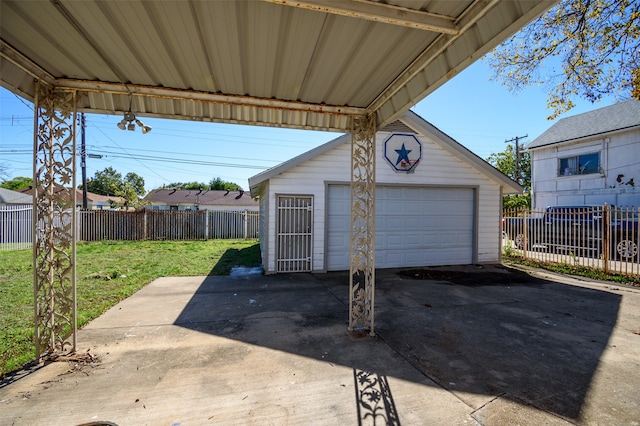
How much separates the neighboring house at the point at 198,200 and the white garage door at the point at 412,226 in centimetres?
2317

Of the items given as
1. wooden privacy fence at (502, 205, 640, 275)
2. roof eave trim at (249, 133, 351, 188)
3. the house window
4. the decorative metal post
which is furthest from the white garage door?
the house window

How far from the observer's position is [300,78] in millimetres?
3365

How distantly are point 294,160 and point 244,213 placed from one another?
1054 centimetres

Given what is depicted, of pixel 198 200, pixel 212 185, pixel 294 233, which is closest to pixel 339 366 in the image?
pixel 294 233

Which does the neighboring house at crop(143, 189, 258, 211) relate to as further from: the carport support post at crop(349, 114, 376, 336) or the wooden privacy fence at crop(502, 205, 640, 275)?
the carport support post at crop(349, 114, 376, 336)

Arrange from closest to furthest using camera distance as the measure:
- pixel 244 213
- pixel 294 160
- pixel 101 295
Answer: pixel 101 295, pixel 294 160, pixel 244 213

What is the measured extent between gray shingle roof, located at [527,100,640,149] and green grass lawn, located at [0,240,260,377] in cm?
1724

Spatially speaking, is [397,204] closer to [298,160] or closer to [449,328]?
[298,160]

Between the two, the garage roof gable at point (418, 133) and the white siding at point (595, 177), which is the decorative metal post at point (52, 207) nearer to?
the garage roof gable at point (418, 133)

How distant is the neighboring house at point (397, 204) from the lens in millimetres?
8586

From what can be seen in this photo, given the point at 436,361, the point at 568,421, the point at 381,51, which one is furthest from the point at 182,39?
the point at 568,421

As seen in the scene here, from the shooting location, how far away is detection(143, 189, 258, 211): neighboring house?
1240 inches

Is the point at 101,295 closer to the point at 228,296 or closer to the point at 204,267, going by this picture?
the point at 228,296

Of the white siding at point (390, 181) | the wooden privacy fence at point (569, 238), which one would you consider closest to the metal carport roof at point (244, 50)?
the white siding at point (390, 181)
